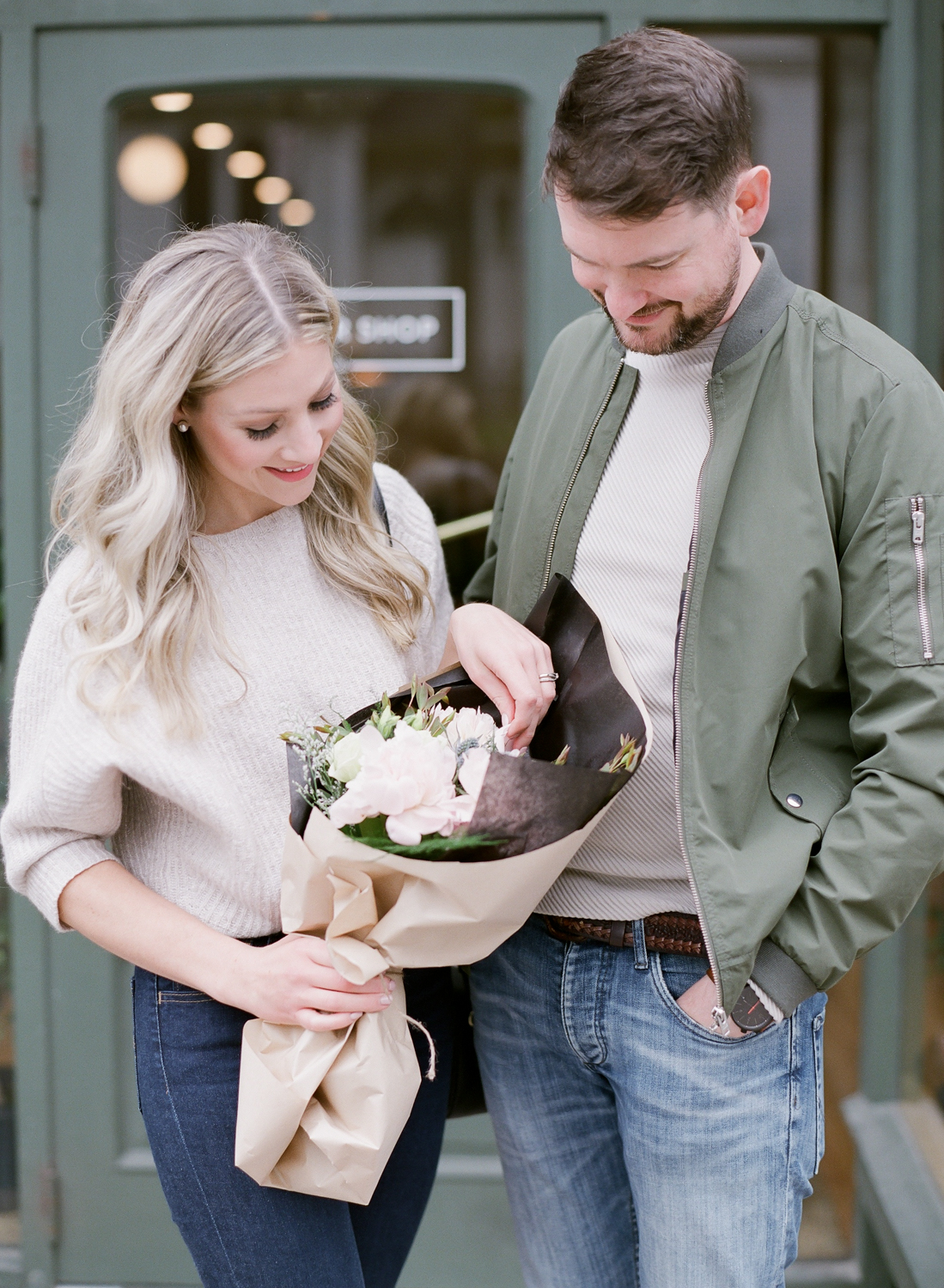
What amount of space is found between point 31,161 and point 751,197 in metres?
1.84

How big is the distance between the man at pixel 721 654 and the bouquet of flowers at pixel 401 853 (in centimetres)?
10

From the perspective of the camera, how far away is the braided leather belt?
1527 mm

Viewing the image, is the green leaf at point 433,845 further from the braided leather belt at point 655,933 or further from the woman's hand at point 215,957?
the braided leather belt at point 655,933

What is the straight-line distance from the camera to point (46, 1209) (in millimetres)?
2840

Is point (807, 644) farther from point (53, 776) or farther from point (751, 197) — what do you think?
point (53, 776)

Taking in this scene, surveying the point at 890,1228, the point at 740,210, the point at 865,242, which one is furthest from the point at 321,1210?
the point at 865,242

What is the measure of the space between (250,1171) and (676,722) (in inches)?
29.6

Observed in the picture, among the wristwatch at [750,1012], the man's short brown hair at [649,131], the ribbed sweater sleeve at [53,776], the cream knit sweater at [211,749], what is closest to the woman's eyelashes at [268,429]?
the cream knit sweater at [211,749]

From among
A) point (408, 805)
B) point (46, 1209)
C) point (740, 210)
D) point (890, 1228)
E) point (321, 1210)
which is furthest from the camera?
point (46, 1209)

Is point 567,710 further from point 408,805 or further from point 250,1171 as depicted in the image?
point 250,1171

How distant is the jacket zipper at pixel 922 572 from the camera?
137cm

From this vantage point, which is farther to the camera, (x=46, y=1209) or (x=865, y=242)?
(x=46, y=1209)

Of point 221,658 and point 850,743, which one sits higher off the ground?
point 221,658

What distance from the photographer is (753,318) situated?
1483 millimetres
